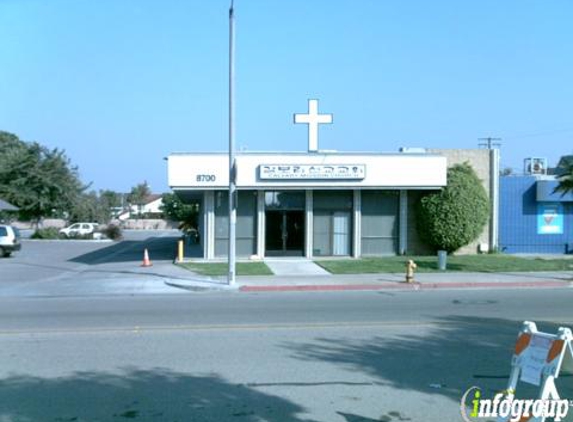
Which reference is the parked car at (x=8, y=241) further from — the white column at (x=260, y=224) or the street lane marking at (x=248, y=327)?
the street lane marking at (x=248, y=327)

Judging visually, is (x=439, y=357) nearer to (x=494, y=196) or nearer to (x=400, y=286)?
(x=400, y=286)

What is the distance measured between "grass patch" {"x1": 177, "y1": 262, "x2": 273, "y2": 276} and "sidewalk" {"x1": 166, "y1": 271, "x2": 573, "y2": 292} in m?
1.00

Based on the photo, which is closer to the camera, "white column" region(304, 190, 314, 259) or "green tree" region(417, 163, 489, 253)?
"green tree" region(417, 163, 489, 253)

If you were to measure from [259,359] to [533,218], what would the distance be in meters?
25.9

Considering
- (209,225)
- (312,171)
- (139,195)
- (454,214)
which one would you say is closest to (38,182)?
(209,225)

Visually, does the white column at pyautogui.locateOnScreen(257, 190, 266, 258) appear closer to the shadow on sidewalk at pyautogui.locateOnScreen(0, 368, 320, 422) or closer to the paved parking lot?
the paved parking lot

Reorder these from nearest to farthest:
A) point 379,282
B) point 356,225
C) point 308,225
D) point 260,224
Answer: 1. point 379,282
2. point 260,224
3. point 308,225
4. point 356,225

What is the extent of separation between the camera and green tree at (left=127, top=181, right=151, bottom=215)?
152 meters

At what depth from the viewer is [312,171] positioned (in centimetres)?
2742

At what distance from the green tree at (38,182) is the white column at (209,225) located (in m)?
34.5

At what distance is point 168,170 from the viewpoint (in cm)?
2688

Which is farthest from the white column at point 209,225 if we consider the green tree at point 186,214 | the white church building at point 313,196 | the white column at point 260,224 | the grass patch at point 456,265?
the green tree at point 186,214

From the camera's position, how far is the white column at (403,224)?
29.3m

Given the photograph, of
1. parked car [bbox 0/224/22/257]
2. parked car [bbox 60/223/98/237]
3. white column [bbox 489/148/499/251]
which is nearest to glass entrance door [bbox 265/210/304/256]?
white column [bbox 489/148/499/251]
